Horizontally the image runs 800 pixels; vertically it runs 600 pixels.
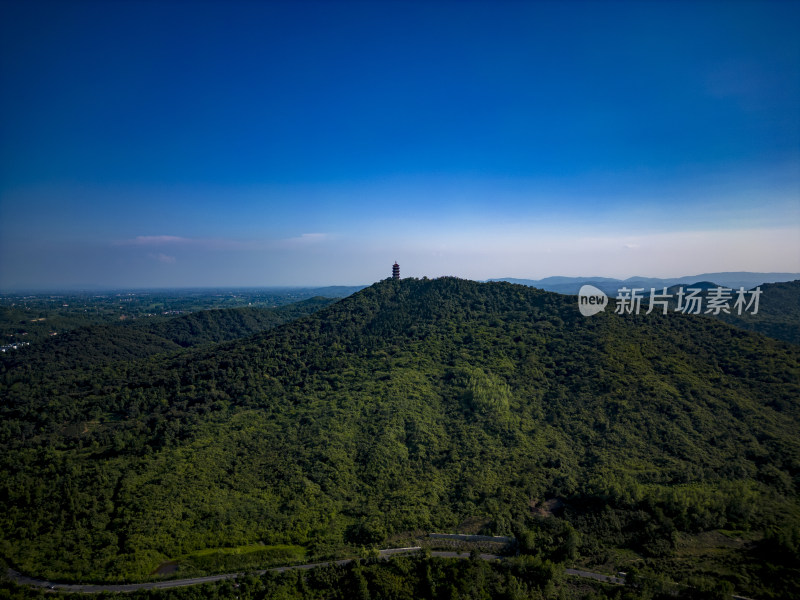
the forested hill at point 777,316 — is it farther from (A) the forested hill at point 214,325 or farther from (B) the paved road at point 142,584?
(A) the forested hill at point 214,325

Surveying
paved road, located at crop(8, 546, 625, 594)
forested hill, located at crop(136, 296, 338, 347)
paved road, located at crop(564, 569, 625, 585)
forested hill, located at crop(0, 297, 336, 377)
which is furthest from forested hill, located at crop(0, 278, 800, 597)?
forested hill, located at crop(136, 296, 338, 347)

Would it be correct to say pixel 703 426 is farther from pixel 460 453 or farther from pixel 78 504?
pixel 78 504

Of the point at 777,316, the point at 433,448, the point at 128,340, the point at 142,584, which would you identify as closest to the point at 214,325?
the point at 128,340

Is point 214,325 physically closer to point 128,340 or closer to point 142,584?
point 128,340

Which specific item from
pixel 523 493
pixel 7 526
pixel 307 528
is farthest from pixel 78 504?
pixel 523 493

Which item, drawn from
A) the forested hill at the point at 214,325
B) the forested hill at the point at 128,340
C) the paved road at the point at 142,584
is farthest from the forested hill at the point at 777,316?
the forested hill at the point at 128,340

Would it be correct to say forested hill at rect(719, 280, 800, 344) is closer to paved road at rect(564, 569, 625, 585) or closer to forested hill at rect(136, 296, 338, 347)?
paved road at rect(564, 569, 625, 585)

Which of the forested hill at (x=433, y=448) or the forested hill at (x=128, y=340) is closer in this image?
the forested hill at (x=433, y=448)
